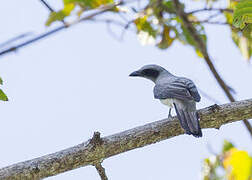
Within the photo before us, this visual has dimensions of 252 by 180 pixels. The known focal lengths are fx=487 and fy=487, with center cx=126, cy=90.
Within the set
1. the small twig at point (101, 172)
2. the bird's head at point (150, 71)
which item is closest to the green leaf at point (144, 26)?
the bird's head at point (150, 71)

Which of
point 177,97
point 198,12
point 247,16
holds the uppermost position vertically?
point 198,12

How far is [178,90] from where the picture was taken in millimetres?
5422

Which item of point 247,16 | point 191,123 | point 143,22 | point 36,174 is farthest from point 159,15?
point 36,174

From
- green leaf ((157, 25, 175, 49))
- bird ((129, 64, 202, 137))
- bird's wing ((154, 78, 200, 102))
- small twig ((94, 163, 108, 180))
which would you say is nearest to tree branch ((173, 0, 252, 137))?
bird ((129, 64, 202, 137))

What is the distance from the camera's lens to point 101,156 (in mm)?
4020

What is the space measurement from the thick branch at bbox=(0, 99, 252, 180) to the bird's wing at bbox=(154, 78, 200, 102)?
71 centimetres

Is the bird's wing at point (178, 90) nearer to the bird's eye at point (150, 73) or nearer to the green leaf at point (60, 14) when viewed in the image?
the bird's eye at point (150, 73)

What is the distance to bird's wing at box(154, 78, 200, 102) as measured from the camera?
17.3 ft

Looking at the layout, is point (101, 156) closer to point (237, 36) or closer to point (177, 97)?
point (177, 97)

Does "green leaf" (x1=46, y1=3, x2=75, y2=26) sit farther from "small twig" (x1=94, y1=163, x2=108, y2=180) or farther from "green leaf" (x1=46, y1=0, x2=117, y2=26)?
"small twig" (x1=94, y1=163, x2=108, y2=180)

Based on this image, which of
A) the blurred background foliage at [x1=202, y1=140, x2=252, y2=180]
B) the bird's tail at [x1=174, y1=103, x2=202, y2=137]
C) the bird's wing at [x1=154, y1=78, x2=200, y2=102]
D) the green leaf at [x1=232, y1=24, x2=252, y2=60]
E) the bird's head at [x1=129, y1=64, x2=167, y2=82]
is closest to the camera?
the blurred background foliage at [x1=202, y1=140, x2=252, y2=180]

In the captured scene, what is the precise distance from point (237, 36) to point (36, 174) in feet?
8.46

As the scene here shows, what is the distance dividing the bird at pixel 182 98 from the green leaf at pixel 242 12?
49.9 inches

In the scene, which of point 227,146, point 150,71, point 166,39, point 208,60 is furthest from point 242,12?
point 150,71
